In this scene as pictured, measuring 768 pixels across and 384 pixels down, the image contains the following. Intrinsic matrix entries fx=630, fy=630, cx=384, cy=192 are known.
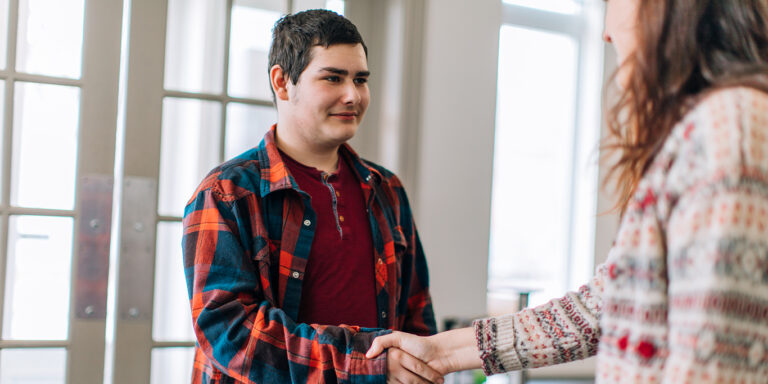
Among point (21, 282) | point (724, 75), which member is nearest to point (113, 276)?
point (21, 282)

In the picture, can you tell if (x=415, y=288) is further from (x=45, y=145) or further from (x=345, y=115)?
(x=45, y=145)

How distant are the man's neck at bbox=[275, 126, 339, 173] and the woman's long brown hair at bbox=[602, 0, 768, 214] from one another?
895 mm

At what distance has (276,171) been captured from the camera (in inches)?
57.4

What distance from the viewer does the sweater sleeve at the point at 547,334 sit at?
123cm

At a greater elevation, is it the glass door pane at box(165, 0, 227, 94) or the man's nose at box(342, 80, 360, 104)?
the glass door pane at box(165, 0, 227, 94)

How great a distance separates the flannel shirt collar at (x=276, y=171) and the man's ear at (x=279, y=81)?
0.09 metres

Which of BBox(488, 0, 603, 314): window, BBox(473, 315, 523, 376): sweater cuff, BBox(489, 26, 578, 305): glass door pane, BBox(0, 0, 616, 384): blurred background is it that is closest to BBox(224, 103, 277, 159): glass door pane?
BBox(0, 0, 616, 384): blurred background

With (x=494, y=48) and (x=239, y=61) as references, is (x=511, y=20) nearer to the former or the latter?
(x=494, y=48)

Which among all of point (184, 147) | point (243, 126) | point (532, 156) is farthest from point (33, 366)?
point (532, 156)

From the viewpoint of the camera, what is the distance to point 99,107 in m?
1.88

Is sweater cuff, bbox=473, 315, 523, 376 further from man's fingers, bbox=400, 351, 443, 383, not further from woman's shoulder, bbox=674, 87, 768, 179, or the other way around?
woman's shoulder, bbox=674, 87, 768, 179

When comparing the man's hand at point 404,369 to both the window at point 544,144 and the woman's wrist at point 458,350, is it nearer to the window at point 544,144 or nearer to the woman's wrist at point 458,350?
the woman's wrist at point 458,350

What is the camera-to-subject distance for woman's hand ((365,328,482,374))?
1362 millimetres

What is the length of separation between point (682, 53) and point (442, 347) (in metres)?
0.84
